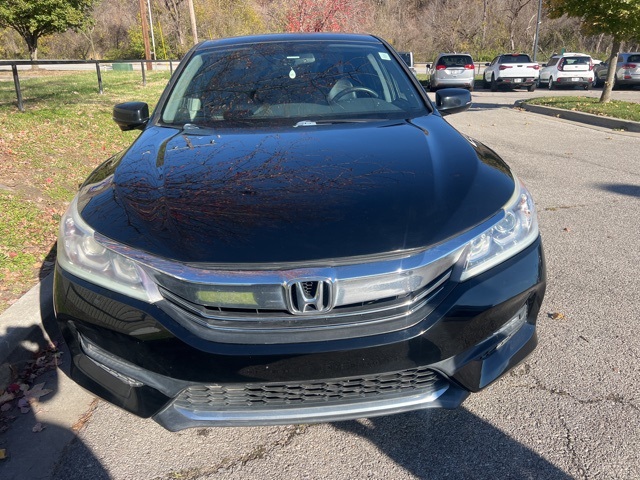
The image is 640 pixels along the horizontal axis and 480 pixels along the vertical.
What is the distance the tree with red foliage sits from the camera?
23.0 meters

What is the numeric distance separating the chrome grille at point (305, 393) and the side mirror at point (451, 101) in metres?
2.28

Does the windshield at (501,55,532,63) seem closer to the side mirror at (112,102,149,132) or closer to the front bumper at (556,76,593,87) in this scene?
the front bumper at (556,76,593,87)

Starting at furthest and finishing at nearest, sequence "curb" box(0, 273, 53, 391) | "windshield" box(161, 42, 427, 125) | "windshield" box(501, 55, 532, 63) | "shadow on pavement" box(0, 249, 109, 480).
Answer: "windshield" box(501, 55, 532, 63) → "windshield" box(161, 42, 427, 125) → "curb" box(0, 273, 53, 391) → "shadow on pavement" box(0, 249, 109, 480)

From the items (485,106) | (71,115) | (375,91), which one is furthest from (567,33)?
(375,91)

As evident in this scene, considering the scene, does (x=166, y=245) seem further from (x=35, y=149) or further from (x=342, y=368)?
(x=35, y=149)

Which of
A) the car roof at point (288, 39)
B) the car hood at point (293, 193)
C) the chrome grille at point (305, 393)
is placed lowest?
the chrome grille at point (305, 393)

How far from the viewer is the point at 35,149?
262 inches

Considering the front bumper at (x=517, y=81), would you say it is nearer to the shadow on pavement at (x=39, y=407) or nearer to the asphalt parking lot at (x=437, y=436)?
the asphalt parking lot at (x=437, y=436)

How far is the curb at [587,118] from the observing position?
10094mm

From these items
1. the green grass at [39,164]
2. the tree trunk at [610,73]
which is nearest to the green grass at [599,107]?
the tree trunk at [610,73]

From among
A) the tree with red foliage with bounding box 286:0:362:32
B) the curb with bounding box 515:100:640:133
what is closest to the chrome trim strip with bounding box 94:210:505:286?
the curb with bounding box 515:100:640:133

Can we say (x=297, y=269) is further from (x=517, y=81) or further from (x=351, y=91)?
(x=517, y=81)

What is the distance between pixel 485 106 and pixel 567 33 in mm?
37536

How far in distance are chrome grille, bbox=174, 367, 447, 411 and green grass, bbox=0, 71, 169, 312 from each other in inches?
79.3
